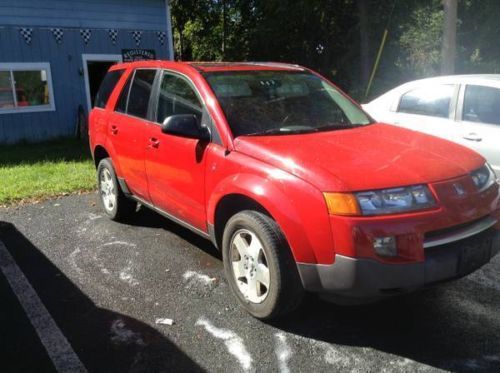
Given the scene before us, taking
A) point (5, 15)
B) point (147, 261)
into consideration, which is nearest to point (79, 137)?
point (5, 15)

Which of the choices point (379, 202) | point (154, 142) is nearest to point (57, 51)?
point (154, 142)

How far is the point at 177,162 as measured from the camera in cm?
418

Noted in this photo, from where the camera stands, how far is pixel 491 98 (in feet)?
17.7

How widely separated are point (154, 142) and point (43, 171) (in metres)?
5.19

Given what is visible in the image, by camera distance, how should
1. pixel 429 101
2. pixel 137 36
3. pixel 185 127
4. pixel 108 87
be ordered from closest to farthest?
pixel 185 127 → pixel 108 87 → pixel 429 101 → pixel 137 36

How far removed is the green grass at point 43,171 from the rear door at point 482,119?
17.5ft

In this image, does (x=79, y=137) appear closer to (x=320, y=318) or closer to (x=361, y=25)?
(x=361, y=25)

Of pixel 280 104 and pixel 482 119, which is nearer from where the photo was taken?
pixel 280 104

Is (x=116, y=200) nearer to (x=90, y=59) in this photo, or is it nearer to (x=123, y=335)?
(x=123, y=335)

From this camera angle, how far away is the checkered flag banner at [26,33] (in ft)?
39.2

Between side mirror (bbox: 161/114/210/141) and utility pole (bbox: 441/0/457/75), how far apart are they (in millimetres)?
8009

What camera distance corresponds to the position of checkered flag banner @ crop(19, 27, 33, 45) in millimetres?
11961

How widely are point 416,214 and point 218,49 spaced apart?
20.5m

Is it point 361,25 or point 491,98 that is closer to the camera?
point 491,98
